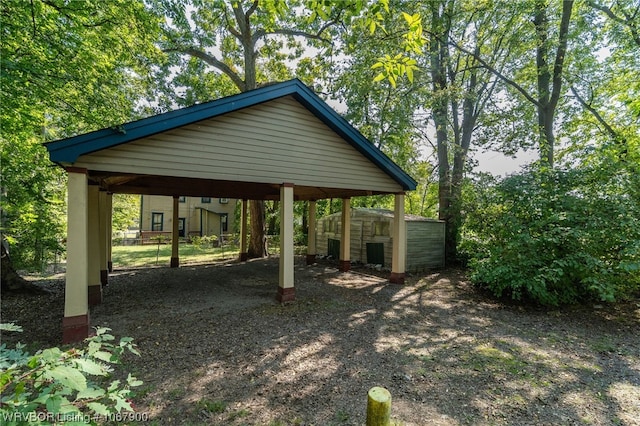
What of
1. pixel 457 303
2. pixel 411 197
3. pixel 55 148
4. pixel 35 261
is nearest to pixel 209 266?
pixel 35 261

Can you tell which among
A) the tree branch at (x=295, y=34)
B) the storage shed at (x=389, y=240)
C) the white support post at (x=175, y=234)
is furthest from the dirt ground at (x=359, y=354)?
the tree branch at (x=295, y=34)

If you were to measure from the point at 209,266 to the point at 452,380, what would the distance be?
33.3ft

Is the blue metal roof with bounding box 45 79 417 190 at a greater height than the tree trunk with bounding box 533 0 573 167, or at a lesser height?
lesser

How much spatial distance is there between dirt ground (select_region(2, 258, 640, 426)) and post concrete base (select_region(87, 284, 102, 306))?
0.96 feet

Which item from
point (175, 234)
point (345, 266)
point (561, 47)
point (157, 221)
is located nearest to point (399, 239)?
point (345, 266)

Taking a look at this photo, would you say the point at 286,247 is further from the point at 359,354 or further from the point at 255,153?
the point at 359,354

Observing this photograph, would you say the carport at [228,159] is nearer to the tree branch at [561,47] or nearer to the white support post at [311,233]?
the white support post at [311,233]

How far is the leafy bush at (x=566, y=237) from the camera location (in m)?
5.88

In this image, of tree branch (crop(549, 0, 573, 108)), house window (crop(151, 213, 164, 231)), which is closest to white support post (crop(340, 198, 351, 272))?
tree branch (crop(549, 0, 573, 108))

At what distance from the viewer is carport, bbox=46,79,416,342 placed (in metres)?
4.56

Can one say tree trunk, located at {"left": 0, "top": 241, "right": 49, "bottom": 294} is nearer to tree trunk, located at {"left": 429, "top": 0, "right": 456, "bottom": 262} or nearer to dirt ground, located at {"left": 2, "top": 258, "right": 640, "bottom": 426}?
dirt ground, located at {"left": 2, "top": 258, "right": 640, "bottom": 426}

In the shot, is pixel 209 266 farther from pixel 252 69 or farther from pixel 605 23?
pixel 605 23

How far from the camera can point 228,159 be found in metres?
5.98

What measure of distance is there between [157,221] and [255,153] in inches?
872
